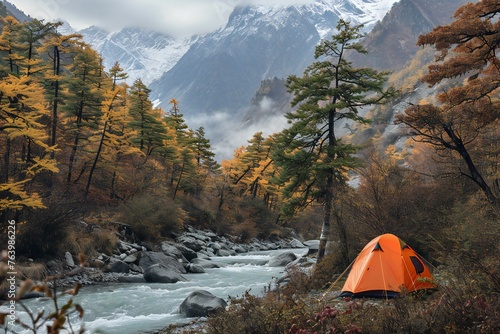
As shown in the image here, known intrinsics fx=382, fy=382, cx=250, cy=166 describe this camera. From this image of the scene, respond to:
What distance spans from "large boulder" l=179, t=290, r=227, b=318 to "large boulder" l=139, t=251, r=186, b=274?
7602 mm

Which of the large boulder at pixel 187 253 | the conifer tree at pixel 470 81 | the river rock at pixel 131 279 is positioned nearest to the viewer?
the conifer tree at pixel 470 81

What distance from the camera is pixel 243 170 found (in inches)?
1709

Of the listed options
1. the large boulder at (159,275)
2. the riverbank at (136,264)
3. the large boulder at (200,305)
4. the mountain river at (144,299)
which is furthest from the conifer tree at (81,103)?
the large boulder at (200,305)

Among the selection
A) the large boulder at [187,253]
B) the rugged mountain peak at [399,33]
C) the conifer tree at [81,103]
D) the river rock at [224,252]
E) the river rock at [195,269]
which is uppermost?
the rugged mountain peak at [399,33]

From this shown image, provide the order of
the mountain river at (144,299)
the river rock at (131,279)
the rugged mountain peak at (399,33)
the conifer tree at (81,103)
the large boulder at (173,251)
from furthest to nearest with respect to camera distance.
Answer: the rugged mountain peak at (399,33), the conifer tree at (81,103), the large boulder at (173,251), the river rock at (131,279), the mountain river at (144,299)

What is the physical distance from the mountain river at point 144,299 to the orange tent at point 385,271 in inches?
85.0

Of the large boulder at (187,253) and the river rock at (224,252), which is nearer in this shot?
the large boulder at (187,253)

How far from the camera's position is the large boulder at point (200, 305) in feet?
35.0

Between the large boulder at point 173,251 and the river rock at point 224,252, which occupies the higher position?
the large boulder at point 173,251

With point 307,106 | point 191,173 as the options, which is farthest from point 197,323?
point 191,173

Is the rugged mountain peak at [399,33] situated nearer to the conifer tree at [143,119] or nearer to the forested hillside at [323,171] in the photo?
the conifer tree at [143,119]

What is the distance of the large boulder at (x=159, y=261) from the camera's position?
60.8 ft

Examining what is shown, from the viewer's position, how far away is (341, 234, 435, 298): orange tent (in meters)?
8.66

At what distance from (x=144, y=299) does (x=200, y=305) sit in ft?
10.9
